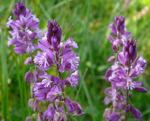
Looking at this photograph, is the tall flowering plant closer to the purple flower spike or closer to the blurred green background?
the purple flower spike

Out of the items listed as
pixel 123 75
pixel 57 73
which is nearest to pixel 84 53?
pixel 123 75

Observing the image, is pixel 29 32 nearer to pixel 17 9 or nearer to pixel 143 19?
pixel 17 9

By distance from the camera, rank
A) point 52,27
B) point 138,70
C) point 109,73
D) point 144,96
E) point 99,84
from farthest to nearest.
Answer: point 99,84 → point 144,96 → point 109,73 → point 138,70 → point 52,27

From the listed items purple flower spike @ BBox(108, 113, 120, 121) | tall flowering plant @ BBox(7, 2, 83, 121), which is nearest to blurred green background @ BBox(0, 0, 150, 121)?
purple flower spike @ BBox(108, 113, 120, 121)

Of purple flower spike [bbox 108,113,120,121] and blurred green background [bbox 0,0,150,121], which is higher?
blurred green background [bbox 0,0,150,121]

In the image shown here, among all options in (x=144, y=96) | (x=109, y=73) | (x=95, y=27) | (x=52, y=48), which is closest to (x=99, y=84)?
(x=144, y=96)

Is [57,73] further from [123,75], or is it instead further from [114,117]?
[114,117]
